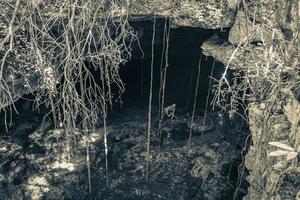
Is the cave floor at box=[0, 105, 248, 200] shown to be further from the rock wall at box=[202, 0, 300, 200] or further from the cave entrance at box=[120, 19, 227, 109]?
the rock wall at box=[202, 0, 300, 200]

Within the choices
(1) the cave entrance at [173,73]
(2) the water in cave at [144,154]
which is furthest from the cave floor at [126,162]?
(1) the cave entrance at [173,73]

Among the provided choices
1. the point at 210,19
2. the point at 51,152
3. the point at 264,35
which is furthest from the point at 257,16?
the point at 51,152

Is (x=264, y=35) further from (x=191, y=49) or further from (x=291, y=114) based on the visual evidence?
(x=191, y=49)

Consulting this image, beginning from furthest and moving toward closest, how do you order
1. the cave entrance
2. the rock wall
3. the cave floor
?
the cave entrance, the cave floor, the rock wall

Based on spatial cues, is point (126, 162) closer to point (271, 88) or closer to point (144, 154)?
point (144, 154)

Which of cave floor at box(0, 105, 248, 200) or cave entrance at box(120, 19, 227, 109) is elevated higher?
cave entrance at box(120, 19, 227, 109)

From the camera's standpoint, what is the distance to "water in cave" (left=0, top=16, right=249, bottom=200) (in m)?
2.90

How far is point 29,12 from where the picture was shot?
2115 millimetres

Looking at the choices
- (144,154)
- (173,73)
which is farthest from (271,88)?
(173,73)

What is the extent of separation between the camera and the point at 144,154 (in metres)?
3.13

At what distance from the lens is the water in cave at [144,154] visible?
2.90 meters

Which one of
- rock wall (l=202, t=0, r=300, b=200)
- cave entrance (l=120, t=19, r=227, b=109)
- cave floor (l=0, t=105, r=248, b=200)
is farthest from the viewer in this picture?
cave entrance (l=120, t=19, r=227, b=109)

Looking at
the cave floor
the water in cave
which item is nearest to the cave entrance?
the water in cave

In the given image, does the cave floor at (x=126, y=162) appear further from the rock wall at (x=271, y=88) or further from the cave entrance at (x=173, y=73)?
the rock wall at (x=271, y=88)
